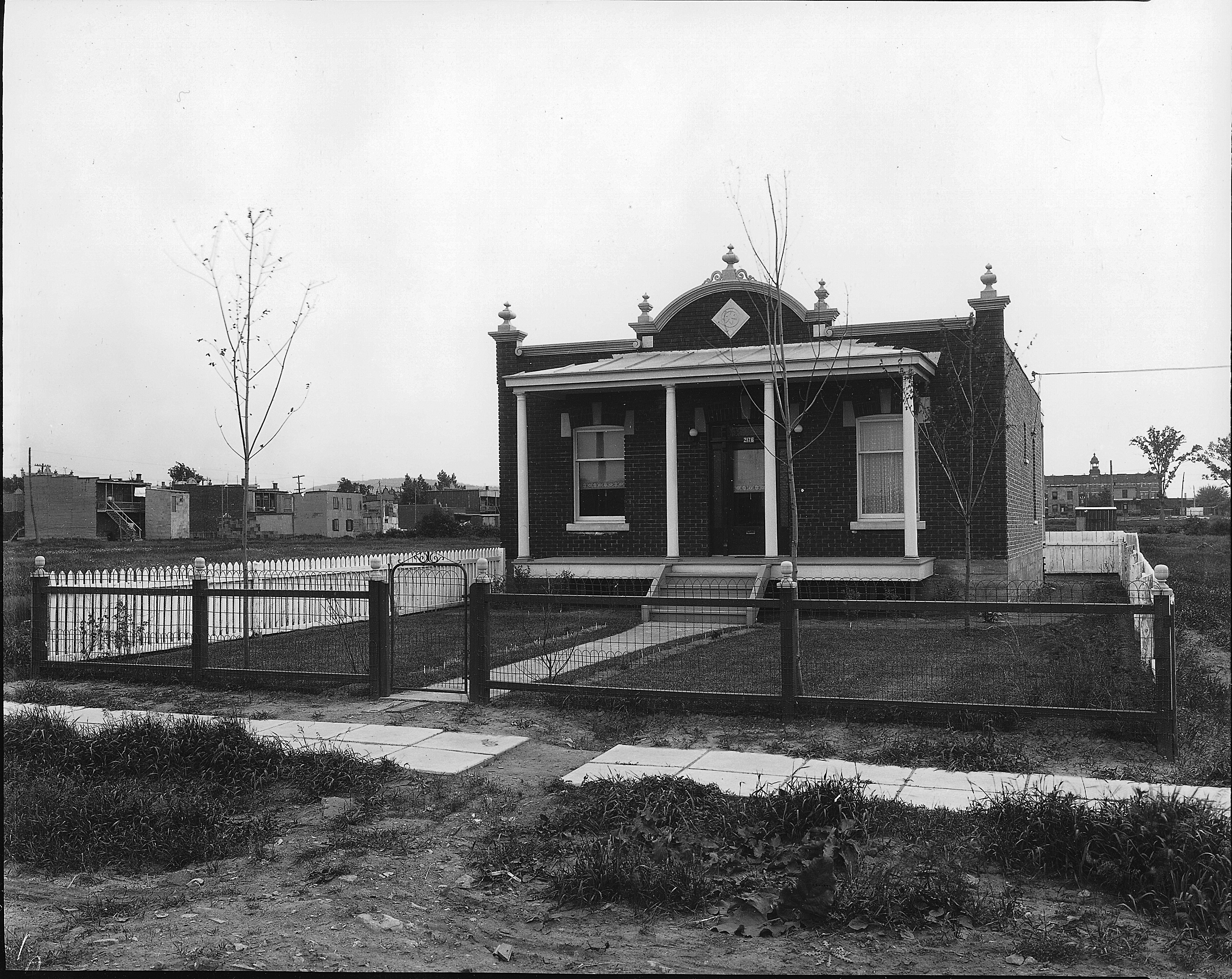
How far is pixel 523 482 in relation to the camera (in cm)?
2019

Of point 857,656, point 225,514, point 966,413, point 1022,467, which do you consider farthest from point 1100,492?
point 225,514

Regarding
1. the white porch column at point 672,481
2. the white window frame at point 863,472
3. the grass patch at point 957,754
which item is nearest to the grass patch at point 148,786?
the grass patch at point 957,754

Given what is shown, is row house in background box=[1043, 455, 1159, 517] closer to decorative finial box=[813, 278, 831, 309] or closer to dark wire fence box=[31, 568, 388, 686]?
decorative finial box=[813, 278, 831, 309]

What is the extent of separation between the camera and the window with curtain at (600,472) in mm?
20594

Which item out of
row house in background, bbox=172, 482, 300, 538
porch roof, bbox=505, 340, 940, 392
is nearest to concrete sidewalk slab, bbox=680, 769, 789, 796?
porch roof, bbox=505, 340, 940, 392

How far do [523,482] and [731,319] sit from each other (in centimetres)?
495

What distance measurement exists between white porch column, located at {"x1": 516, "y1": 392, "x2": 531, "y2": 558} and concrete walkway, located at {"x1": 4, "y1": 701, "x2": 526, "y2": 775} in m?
10.9

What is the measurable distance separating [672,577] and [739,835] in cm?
1287

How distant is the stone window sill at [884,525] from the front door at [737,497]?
1836mm

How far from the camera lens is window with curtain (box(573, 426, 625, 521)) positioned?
67.6 ft

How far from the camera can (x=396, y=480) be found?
122 meters

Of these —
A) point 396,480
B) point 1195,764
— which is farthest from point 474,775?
point 396,480

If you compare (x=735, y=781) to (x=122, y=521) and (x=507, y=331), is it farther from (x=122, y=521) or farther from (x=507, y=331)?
(x=122, y=521)

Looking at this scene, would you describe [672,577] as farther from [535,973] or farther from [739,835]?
[535,973]
